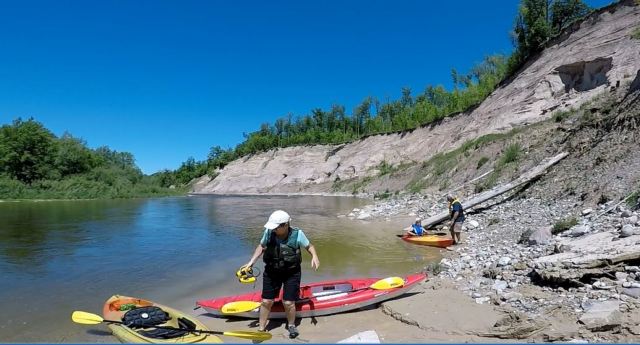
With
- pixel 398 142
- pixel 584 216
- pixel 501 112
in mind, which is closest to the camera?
pixel 584 216

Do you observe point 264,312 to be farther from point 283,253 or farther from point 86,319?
point 86,319

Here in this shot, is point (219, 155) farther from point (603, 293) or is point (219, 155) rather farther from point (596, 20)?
point (603, 293)

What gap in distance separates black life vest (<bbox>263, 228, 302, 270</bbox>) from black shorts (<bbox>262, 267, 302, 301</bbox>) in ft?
0.36

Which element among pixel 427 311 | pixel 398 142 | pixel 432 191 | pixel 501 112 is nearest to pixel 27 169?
pixel 398 142

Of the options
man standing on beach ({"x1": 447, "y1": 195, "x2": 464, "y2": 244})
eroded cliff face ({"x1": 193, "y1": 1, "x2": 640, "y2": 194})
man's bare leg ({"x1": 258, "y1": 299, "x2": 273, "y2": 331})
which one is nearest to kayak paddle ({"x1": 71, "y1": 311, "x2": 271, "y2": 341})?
man's bare leg ({"x1": 258, "y1": 299, "x2": 273, "y2": 331})

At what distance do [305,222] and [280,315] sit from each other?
14.6m

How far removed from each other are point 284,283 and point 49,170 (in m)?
61.7

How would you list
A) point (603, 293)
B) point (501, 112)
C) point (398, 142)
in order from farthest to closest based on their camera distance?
point (398, 142) < point (501, 112) < point (603, 293)

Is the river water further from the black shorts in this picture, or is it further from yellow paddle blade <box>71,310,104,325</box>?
the black shorts

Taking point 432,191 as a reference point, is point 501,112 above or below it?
above

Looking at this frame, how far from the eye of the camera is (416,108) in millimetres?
58969

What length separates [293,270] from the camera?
5.65m

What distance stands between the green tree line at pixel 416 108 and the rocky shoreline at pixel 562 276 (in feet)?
98.0

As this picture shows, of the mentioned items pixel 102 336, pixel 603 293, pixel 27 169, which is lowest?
pixel 102 336
